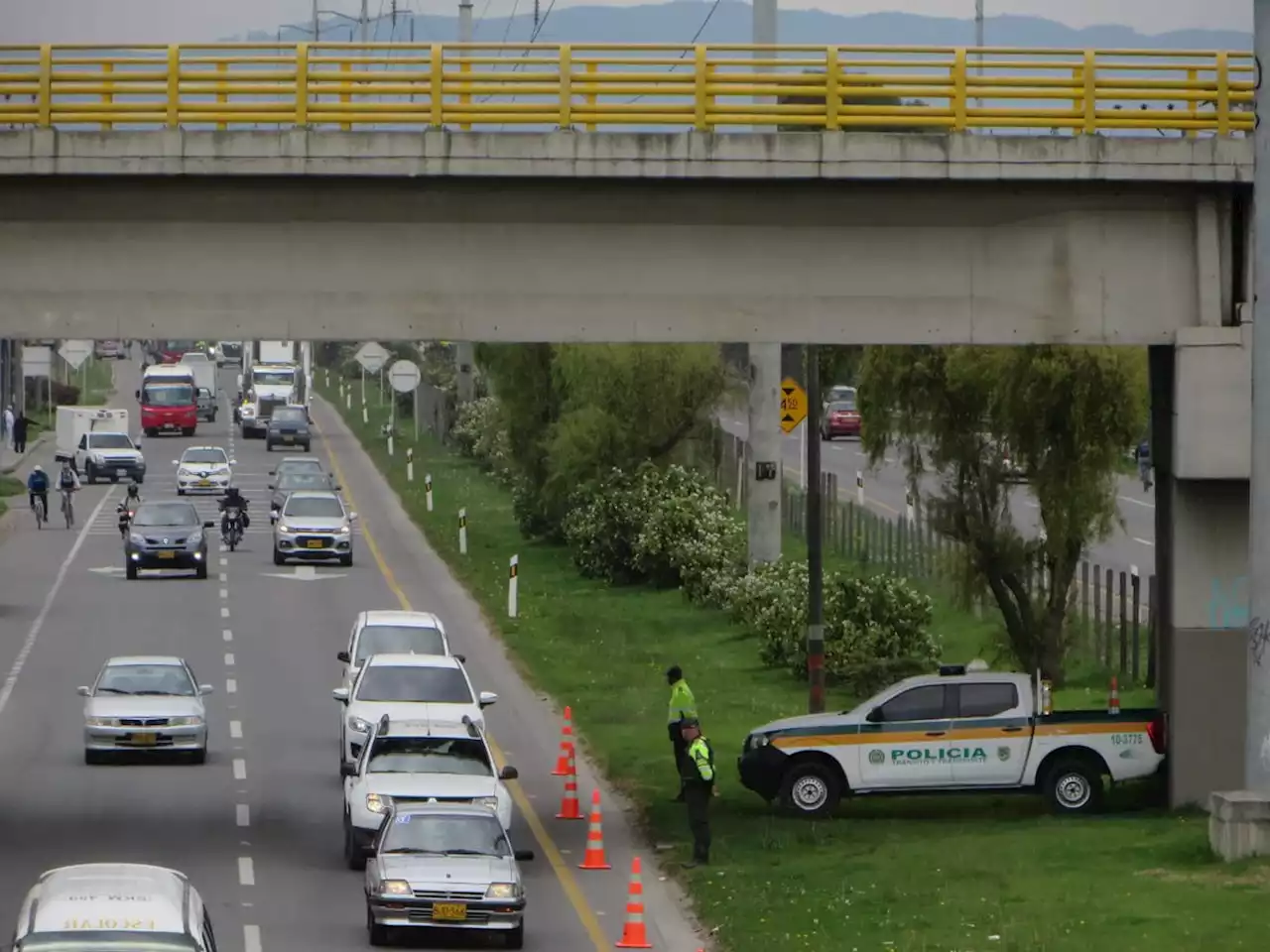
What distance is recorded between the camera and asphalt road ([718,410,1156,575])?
166ft

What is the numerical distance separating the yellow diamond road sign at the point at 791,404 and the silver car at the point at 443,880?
1443cm

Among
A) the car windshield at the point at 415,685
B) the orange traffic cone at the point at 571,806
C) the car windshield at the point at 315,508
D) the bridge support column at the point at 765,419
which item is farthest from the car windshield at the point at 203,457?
the orange traffic cone at the point at 571,806

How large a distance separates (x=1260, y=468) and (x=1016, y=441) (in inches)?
449

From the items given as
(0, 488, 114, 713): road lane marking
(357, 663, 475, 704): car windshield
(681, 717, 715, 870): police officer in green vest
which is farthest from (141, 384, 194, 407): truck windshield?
(681, 717, 715, 870): police officer in green vest

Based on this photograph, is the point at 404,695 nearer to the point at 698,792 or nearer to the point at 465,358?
the point at 698,792

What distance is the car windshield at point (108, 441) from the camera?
248 ft

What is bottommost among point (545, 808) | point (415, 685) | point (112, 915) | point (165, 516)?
point (545, 808)

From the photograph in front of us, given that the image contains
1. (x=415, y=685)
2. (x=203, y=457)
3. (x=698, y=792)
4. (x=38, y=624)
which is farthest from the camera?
(x=203, y=457)

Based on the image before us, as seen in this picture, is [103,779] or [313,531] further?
[313,531]

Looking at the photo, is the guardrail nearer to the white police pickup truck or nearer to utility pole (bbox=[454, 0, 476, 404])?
the white police pickup truck

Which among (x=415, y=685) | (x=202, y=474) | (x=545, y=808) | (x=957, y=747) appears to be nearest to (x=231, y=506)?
(x=202, y=474)

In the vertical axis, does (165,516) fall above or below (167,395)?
below

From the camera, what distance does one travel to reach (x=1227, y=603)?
25406 millimetres

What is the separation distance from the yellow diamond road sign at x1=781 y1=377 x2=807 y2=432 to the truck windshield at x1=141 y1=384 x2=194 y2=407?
2480 inches
